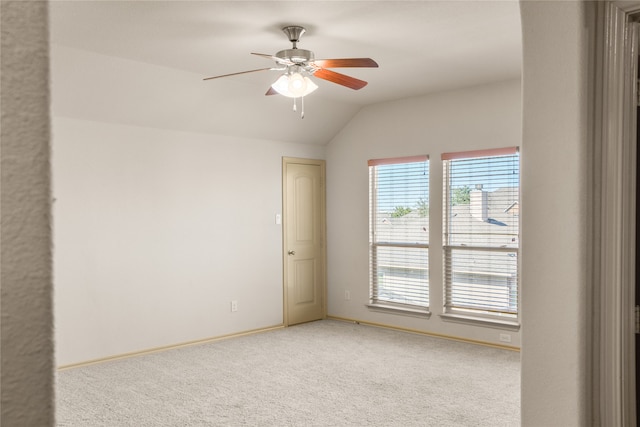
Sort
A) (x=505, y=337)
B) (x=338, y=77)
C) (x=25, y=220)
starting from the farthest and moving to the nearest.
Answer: (x=505, y=337) → (x=338, y=77) → (x=25, y=220)

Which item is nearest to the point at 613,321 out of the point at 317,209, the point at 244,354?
the point at 244,354

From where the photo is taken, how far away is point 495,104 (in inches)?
210

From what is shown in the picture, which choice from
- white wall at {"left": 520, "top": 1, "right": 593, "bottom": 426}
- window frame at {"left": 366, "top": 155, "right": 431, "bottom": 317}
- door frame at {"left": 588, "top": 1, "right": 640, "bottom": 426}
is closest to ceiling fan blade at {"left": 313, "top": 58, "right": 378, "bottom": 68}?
white wall at {"left": 520, "top": 1, "right": 593, "bottom": 426}

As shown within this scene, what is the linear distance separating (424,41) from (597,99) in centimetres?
249

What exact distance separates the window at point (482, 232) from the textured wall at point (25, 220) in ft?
16.9

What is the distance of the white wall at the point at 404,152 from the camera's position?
5352 millimetres

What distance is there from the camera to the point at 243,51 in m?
4.22

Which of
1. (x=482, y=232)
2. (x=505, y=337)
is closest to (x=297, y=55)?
(x=482, y=232)

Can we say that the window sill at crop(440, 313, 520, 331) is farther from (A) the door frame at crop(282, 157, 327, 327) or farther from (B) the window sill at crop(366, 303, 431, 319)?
(A) the door frame at crop(282, 157, 327, 327)

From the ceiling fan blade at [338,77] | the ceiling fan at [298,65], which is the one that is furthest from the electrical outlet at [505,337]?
the ceiling fan at [298,65]

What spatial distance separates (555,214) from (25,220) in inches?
66.8

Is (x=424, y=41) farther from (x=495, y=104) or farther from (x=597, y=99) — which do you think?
(x=597, y=99)

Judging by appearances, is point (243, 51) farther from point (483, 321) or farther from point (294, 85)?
point (483, 321)

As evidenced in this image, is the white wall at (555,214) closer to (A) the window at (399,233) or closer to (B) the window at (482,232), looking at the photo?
(B) the window at (482,232)
